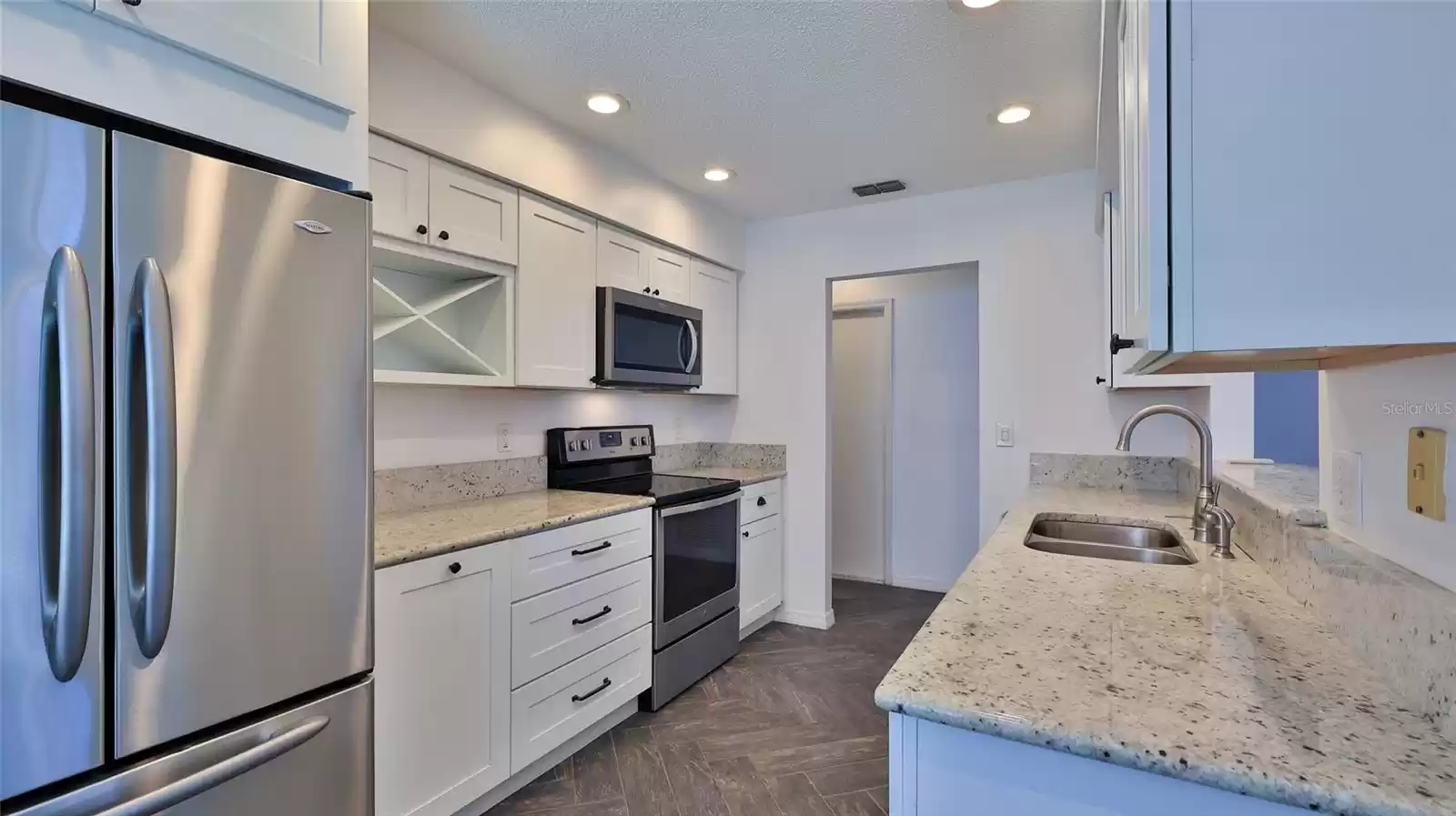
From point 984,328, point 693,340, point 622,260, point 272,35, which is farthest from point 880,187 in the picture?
point 272,35

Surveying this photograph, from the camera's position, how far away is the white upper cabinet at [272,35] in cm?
111

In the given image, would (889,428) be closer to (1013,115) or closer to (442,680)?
(1013,115)

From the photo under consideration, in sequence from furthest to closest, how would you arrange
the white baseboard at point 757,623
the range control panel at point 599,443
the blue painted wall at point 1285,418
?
the white baseboard at point 757,623
the range control panel at point 599,443
the blue painted wall at point 1285,418

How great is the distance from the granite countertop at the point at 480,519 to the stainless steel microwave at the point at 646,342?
0.56m

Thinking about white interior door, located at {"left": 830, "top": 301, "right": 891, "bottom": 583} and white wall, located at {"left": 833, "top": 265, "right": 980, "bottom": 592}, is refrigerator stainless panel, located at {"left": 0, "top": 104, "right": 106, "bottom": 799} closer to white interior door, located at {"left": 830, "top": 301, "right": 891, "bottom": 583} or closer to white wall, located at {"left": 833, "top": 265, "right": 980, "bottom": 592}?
white wall, located at {"left": 833, "top": 265, "right": 980, "bottom": 592}

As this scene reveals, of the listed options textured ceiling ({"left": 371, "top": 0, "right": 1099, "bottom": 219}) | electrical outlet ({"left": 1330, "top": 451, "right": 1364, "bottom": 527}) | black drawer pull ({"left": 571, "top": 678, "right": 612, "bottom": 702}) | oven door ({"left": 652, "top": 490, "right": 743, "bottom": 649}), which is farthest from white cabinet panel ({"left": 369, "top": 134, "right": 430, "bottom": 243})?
electrical outlet ({"left": 1330, "top": 451, "right": 1364, "bottom": 527})

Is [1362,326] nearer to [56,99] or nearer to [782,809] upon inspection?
[56,99]

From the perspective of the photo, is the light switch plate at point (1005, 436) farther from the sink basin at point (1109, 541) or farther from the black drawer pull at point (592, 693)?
the black drawer pull at point (592, 693)

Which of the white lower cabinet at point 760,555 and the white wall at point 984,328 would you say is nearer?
the white wall at point 984,328

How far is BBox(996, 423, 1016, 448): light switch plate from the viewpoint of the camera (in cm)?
324

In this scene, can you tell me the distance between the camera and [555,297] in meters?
2.60

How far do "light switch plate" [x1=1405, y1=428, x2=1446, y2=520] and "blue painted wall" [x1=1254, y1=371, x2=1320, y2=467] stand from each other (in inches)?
81.7

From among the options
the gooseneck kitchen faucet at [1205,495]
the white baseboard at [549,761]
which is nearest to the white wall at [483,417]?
the white baseboard at [549,761]

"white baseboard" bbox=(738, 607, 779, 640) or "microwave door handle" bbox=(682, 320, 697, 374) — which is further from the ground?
"microwave door handle" bbox=(682, 320, 697, 374)
